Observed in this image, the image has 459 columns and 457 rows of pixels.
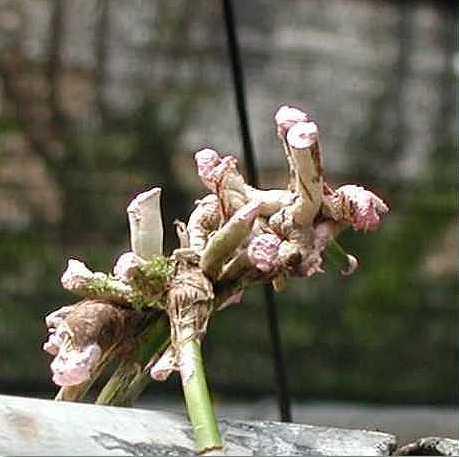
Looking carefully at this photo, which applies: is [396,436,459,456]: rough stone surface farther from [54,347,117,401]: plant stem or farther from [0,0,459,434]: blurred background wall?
[0,0,459,434]: blurred background wall

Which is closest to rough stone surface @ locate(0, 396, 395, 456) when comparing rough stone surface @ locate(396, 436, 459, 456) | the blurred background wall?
rough stone surface @ locate(396, 436, 459, 456)

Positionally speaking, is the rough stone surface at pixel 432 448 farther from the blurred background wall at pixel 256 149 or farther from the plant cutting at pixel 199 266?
the blurred background wall at pixel 256 149

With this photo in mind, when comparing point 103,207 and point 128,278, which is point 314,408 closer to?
point 103,207

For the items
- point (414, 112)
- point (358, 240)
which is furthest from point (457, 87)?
point (358, 240)

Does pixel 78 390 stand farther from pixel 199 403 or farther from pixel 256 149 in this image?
pixel 256 149

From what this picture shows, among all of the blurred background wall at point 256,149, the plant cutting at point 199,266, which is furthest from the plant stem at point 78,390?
the blurred background wall at point 256,149

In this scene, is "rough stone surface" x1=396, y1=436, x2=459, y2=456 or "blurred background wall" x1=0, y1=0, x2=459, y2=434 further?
"blurred background wall" x1=0, y1=0, x2=459, y2=434

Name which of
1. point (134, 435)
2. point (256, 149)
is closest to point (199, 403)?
point (134, 435)
